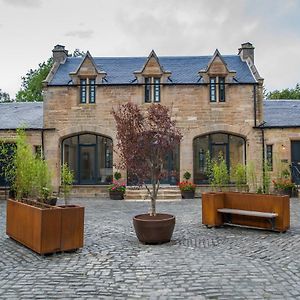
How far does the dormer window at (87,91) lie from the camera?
1998 centimetres

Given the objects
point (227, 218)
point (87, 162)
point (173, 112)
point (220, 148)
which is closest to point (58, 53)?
point (87, 162)

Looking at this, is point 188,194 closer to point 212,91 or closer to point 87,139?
point 212,91

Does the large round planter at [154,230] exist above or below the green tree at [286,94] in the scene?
below

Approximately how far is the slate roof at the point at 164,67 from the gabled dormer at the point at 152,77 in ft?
2.02

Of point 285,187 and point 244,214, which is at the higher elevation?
point 285,187

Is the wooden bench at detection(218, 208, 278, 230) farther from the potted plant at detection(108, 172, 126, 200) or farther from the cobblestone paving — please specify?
the potted plant at detection(108, 172, 126, 200)

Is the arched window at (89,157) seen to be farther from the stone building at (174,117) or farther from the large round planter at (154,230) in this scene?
the large round planter at (154,230)

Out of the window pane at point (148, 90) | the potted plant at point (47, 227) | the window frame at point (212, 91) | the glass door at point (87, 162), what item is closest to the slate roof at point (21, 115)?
the glass door at point (87, 162)

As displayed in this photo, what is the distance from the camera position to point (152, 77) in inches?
785

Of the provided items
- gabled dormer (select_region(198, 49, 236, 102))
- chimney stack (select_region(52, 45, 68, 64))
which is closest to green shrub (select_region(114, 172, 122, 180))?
gabled dormer (select_region(198, 49, 236, 102))

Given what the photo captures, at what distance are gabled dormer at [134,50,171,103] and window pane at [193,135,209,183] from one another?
3.47 m

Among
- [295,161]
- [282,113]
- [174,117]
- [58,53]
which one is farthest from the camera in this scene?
[58,53]

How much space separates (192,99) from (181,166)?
3921mm

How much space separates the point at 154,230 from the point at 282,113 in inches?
628
